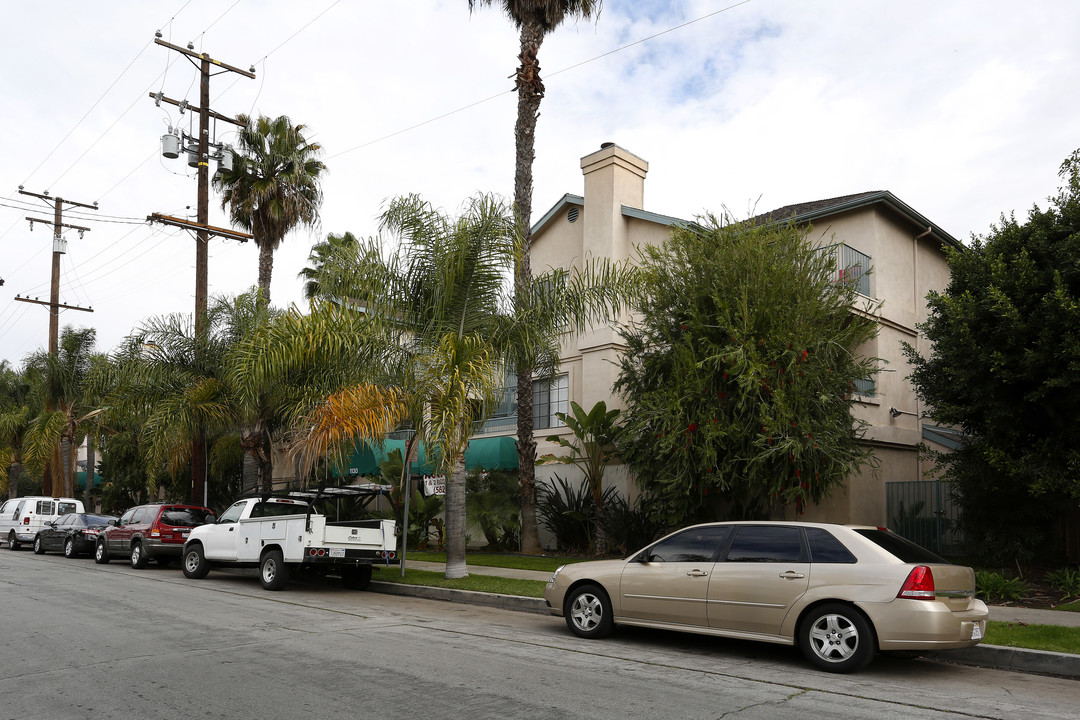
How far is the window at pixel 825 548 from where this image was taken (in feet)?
26.2

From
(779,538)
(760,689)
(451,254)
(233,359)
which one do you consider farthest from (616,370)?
(760,689)

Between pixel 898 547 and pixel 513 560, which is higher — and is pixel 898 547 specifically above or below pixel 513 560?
above

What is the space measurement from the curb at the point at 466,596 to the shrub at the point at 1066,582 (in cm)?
784

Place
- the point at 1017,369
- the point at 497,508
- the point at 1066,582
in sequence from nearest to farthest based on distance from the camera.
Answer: the point at 1066,582, the point at 1017,369, the point at 497,508

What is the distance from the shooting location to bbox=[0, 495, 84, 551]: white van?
26.6 meters

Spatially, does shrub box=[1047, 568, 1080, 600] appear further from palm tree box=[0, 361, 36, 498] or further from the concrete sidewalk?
palm tree box=[0, 361, 36, 498]

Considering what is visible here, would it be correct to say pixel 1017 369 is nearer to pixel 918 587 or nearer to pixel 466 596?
pixel 918 587

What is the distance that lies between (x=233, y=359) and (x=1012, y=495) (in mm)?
15870

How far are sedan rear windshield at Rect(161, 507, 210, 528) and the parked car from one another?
1327 centimetres

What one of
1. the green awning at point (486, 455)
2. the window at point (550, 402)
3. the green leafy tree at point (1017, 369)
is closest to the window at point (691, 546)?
the green leafy tree at point (1017, 369)

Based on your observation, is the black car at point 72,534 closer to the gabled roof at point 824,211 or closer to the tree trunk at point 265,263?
the tree trunk at point 265,263

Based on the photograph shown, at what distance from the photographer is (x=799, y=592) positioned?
8016 millimetres

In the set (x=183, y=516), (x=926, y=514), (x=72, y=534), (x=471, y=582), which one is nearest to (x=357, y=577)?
(x=471, y=582)

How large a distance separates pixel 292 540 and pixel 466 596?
3.24 m
